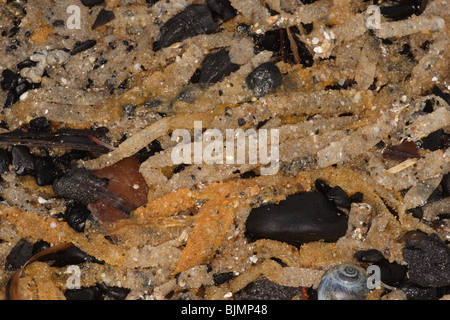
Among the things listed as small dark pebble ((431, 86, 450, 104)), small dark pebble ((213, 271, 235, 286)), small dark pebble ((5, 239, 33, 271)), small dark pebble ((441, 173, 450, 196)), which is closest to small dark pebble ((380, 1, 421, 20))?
small dark pebble ((431, 86, 450, 104))

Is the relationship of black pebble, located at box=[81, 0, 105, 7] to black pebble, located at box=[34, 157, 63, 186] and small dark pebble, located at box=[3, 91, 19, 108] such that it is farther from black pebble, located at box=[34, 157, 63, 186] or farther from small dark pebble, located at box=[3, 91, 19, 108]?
black pebble, located at box=[34, 157, 63, 186]

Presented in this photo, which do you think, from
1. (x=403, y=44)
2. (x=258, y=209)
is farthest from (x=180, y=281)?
(x=403, y=44)

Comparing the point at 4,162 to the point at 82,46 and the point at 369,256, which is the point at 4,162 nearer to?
the point at 82,46

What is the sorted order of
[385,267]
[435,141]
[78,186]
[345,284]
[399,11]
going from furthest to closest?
[399,11] < [435,141] < [78,186] < [385,267] < [345,284]

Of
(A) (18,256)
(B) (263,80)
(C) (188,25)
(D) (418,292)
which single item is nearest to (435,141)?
(D) (418,292)

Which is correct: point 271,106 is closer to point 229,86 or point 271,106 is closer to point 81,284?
point 229,86

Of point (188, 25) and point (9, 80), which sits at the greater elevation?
point (188, 25)
